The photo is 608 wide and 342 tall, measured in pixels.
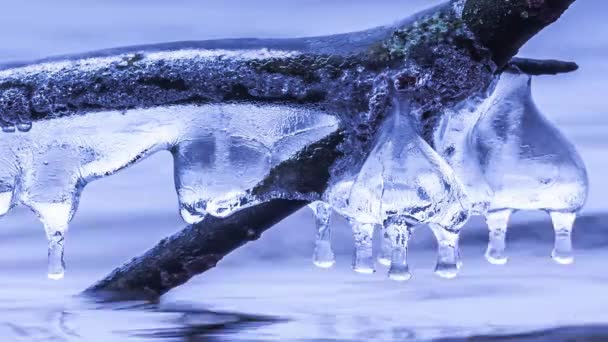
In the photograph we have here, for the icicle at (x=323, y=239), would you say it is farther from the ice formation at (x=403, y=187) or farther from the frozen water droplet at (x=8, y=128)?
the frozen water droplet at (x=8, y=128)

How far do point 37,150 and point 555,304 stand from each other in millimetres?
1646

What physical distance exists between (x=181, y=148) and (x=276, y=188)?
0.18m

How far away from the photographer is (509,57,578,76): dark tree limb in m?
2.09

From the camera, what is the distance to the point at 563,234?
8.30ft

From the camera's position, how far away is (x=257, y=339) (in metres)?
2.61

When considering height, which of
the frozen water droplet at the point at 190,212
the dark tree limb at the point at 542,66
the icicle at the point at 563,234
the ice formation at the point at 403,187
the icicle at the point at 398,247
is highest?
the dark tree limb at the point at 542,66

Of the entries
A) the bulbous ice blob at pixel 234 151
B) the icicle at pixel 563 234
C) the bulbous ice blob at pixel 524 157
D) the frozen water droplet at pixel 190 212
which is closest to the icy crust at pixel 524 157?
the bulbous ice blob at pixel 524 157

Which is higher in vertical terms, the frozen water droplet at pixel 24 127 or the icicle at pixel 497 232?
the frozen water droplet at pixel 24 127

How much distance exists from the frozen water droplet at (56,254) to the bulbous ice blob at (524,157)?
0.79 meters

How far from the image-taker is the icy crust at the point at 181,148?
192 cm

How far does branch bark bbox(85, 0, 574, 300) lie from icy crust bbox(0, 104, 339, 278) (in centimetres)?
4

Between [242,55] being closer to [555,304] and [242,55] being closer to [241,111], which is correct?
[241,111]

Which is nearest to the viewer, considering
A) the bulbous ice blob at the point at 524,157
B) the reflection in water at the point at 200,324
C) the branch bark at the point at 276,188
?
the branch bark at the point at 276,188

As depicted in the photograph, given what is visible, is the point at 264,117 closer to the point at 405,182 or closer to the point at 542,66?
the point at 405,182
